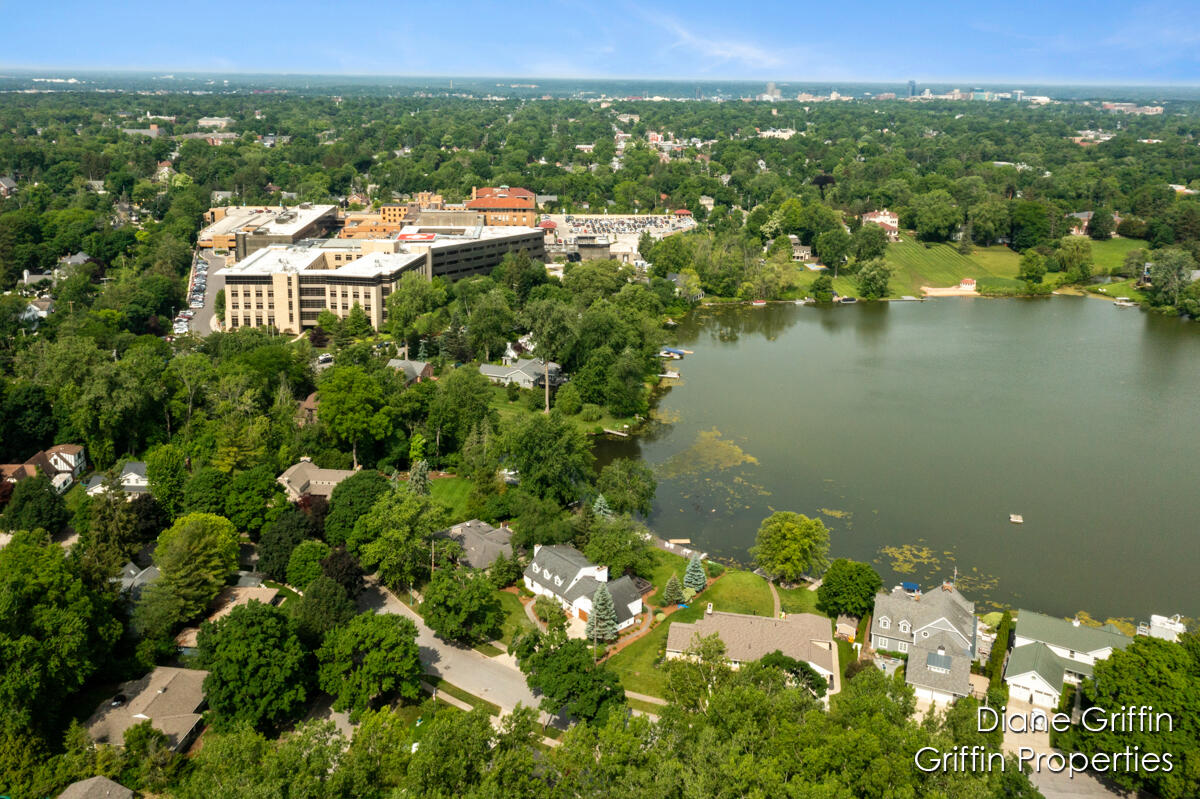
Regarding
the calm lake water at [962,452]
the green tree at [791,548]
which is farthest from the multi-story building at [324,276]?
the green tree at [791,548]

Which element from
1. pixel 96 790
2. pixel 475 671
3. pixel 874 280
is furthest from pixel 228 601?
pixel 874 280

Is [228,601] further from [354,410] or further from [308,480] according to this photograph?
[354,410]

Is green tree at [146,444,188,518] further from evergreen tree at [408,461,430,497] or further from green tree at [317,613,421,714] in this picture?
green tree at [317,613,421,714]

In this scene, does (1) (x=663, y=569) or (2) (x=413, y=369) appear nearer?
(1) (x=663, y=569)

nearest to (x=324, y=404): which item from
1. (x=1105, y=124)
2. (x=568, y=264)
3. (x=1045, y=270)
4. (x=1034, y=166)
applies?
(x=568, y=264)

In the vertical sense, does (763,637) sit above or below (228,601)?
above

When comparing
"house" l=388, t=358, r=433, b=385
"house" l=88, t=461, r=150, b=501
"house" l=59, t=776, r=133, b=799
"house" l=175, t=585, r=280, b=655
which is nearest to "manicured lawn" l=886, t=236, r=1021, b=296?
"house" l=388, t=358, r=433, b=385

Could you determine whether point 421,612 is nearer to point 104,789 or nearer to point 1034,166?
point 104,789
